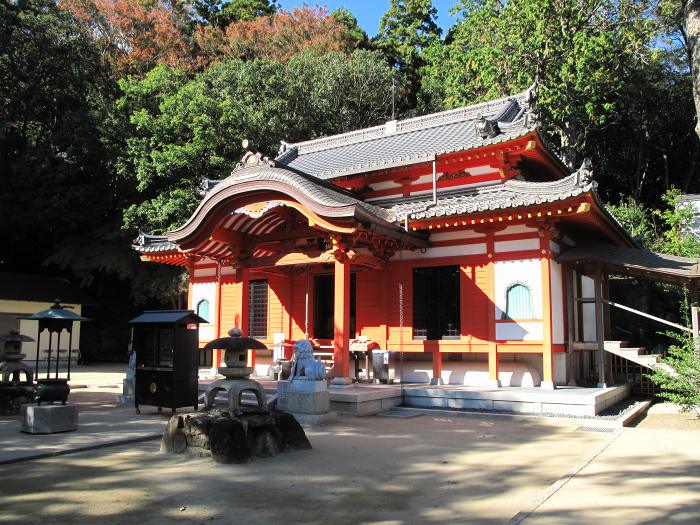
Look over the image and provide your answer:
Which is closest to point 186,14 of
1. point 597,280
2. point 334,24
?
point 334,24

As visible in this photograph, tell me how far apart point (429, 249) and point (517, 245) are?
6.69ft

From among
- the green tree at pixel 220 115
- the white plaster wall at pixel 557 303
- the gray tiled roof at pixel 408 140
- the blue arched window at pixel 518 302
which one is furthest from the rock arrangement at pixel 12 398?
Result: the green tree at pixel 220 115

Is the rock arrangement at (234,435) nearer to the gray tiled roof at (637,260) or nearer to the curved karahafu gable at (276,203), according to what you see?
the curved karahafu gable at (276,203)

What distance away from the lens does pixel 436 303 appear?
40.5 feet

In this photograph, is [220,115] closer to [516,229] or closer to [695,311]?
[516,229]

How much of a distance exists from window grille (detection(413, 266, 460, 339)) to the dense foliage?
30.1 feet

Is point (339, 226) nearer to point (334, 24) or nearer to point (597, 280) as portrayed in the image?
point (597, 280)

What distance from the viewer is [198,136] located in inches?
847

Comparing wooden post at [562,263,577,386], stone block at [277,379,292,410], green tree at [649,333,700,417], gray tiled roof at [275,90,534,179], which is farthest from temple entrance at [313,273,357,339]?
green tree at [649,333,700,417]

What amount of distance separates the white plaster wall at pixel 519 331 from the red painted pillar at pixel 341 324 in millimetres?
3164

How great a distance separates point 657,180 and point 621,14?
10185 mm

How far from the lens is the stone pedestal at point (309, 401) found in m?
8.90

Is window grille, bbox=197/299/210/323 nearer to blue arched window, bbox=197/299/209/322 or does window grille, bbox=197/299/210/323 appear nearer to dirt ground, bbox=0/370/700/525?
blue arched window, bbox=197/299/209/322

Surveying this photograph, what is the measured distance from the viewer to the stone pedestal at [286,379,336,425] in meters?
8.90
